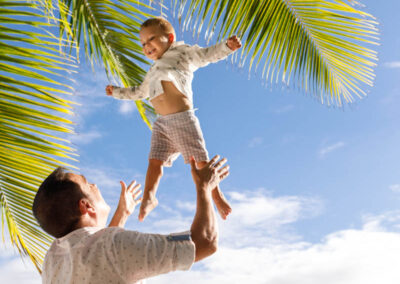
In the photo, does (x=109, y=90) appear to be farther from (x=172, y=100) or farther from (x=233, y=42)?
(x=233, y=42)

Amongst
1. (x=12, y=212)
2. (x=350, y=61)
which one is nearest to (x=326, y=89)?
(x=350, y=61)

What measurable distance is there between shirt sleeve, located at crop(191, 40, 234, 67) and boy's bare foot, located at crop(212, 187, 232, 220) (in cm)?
77

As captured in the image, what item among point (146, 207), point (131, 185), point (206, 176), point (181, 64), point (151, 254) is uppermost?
point (181, 64)

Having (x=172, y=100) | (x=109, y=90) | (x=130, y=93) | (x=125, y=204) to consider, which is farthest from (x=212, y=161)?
(x=109, y=90)

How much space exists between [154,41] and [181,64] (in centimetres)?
20

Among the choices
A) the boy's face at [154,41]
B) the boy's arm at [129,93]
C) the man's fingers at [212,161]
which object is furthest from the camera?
the boy's arm at [129,93]

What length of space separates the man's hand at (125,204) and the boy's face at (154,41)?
0.83 m

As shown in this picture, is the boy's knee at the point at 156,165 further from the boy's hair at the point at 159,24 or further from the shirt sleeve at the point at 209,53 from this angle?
the boy's hair at the point at 159,24

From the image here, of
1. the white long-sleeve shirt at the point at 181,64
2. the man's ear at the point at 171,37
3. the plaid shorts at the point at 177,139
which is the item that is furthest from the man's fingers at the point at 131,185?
the man's ear at the point at 171,37

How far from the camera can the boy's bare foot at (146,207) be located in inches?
97.6

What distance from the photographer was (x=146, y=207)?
248 cm

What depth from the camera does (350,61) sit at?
328 cm

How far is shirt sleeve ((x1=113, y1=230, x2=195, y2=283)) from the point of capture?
4.69ft

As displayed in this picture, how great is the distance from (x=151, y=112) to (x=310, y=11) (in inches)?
67.6
